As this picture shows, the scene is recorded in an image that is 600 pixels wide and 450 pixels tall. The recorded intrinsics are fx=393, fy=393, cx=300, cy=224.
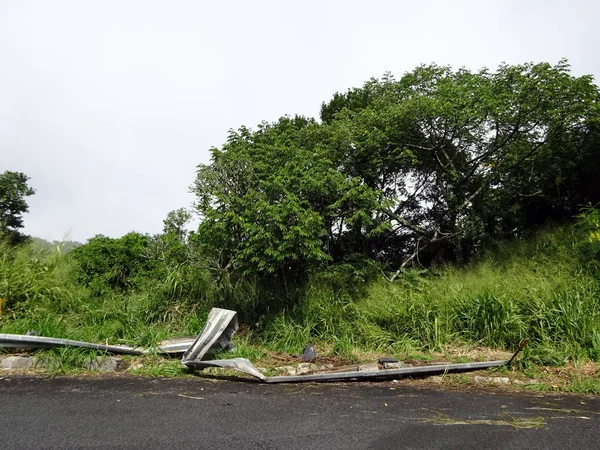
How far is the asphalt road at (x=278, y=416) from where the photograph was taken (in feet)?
8.71

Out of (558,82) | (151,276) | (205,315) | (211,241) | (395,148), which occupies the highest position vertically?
(558,82)

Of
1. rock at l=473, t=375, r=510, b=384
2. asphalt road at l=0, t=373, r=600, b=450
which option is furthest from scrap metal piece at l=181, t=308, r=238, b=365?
rock at l=473, t=375, r=510, b=384

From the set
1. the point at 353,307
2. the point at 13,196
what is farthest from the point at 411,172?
the point at 13,196

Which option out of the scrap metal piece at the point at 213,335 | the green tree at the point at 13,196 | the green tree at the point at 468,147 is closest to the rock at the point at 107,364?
the scrap metal piece at the point at 213,335

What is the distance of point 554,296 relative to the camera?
561cm

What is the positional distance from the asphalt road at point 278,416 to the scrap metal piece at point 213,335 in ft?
1.66

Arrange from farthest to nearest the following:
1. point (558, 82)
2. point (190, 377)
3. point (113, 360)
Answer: point (558, 82) < point (113, 360) < point (190, 377)

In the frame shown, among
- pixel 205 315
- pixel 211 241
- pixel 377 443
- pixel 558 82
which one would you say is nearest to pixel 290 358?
pixel 205 315

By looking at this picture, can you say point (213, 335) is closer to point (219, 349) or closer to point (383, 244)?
point (219, 349)

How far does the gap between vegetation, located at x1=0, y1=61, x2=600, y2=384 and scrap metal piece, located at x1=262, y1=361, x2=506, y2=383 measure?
2.33 ft

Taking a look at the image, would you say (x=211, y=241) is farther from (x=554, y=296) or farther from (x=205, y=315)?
(x=554, y=296)

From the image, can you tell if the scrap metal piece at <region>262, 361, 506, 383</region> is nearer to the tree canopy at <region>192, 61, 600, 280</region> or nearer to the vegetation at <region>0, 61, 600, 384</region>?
the vegetation at <region>0, 61, 600, 384</region>

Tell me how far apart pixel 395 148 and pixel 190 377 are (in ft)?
22.3

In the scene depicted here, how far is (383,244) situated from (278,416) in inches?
297
